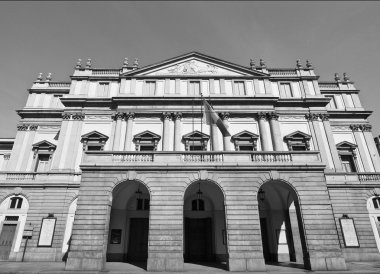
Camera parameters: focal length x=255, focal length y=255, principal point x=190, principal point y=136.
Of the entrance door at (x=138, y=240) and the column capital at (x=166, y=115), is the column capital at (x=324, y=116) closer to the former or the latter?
the column capital at (x=166, y=115)

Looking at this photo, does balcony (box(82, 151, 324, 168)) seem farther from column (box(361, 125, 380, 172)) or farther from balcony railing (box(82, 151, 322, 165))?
column (box(361, 125, 380, 172))

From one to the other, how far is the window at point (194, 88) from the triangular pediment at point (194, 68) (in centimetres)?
116

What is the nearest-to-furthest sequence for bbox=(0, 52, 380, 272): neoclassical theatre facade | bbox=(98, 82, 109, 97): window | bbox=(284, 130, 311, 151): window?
bbox=(0, 52, 380, 272): neoclassical theatre facade → bbox=(284, 130, 311, 151): window → bbox=(98, 82, 109, 97): window

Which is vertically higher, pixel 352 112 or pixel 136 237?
pixel 352 112

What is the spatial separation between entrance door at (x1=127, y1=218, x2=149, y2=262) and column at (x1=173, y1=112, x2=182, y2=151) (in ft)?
24.0

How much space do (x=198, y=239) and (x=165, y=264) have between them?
6.07 m

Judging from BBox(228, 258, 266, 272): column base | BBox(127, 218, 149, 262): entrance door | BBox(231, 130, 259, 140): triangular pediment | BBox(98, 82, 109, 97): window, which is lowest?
BBox(228, 258, 266, 272): column base

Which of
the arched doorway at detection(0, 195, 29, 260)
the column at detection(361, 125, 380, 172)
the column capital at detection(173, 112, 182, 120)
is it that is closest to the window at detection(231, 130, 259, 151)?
the column capital at detection(173, 112, 182, 120)

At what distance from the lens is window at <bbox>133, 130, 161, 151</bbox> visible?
2484 cm

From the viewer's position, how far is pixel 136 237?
2025 cm

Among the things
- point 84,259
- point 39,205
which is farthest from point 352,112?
point 39,205

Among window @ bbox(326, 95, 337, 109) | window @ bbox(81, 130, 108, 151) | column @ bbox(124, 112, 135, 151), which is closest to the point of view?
column @ bbox(124, 112, 135, 151)

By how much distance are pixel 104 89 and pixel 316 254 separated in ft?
81.3

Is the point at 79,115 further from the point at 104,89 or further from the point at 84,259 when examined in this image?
the point at 84,259
